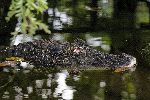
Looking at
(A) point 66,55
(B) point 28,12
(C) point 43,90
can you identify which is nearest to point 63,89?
(C) point 43,90

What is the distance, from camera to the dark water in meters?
3.93

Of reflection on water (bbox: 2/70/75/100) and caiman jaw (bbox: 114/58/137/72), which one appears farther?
caiman jaw (bbox: 114/58/137/72)

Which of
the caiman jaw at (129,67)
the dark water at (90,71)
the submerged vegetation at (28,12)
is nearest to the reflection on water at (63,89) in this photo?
the dark water at (90,71)

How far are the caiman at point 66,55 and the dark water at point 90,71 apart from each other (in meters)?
0.14

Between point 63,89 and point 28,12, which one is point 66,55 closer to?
point 63,89

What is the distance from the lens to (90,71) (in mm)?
4379

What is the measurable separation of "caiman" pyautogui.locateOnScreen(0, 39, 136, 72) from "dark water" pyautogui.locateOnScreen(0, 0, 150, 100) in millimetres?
144

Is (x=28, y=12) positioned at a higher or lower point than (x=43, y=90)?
higher

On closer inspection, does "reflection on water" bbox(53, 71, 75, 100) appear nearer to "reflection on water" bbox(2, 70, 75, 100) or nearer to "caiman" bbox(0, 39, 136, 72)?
"reflection on water" bbox(2, 70, 75, 100)

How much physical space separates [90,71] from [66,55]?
423 mm

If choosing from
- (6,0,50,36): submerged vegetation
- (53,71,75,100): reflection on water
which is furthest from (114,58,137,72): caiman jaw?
(6,0,50,36): submerged vegetation

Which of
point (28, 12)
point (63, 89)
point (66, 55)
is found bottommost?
point (63, 89)

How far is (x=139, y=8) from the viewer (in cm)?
656

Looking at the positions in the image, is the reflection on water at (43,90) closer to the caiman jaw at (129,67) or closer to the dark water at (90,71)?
the dark water at (90,71)
